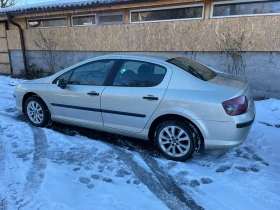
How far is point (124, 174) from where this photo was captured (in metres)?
3.07

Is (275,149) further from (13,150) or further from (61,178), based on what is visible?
(13,150)

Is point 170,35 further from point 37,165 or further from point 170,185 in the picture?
point 37,165

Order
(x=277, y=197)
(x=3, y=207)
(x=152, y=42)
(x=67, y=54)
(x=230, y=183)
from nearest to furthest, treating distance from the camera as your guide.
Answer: (x=3, y=207) → (x=277, y=197) → (x=230, y=183) → (x=152, y=42) → (x=67, y=54)

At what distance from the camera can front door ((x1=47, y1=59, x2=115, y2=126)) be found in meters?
3.86

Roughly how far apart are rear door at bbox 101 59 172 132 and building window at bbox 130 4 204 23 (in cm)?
426

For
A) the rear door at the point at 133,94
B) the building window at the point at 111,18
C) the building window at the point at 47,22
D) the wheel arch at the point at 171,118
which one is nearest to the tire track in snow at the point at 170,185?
the wheel arch at the point at 171,118

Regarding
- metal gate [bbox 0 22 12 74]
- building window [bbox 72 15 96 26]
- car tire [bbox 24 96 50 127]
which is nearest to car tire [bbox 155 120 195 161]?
car tire [bbox 24 96 50 127]

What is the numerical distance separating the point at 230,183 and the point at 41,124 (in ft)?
11.7

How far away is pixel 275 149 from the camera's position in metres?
3.70

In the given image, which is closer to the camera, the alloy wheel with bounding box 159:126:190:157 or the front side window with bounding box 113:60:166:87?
the alloy wheel with bounding box 159:126:190:157

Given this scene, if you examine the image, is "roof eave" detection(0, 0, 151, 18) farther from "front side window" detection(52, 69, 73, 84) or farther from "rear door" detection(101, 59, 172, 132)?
"rear door" detection(101, 59, 172, 132)

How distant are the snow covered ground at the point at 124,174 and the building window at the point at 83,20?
229 inches

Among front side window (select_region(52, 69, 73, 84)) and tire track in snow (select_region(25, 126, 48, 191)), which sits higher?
front side window (select_region(52, 69, 73, 84))

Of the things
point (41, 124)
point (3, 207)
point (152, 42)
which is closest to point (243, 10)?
point (152, 42)
